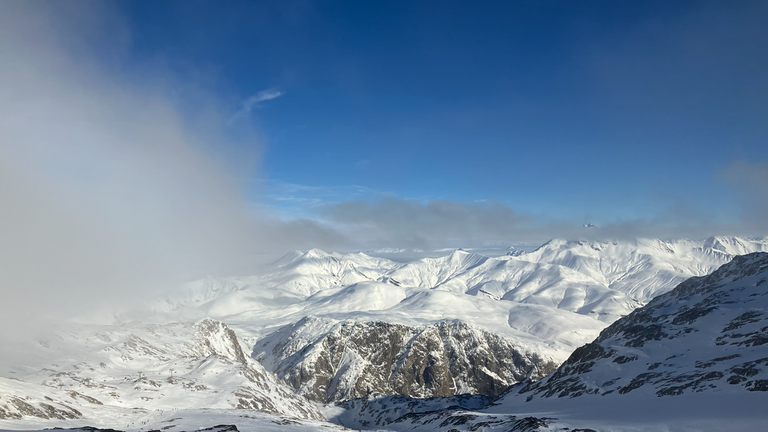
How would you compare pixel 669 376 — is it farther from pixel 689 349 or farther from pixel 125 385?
pixel 125 385

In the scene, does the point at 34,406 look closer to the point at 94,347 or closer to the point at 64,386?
the point at 64,386

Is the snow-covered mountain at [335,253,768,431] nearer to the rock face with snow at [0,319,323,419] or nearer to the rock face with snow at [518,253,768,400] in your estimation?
the rock face with snow at [518,253,768,400]

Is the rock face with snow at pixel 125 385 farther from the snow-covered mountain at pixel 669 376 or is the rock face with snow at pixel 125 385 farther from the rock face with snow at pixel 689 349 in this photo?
the rock face with snow at pixel 689 349

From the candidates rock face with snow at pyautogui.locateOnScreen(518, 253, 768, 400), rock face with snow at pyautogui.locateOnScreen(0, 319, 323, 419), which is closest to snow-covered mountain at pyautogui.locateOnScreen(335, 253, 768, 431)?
rock face with snow at pyautogui.locateOnScreen(518, 253, 768, 400)

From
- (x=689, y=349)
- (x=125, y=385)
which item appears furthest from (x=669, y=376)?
(x=125, y=385)

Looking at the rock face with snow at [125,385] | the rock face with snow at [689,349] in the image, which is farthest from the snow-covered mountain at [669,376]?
the rock face with snow at [125,385]
